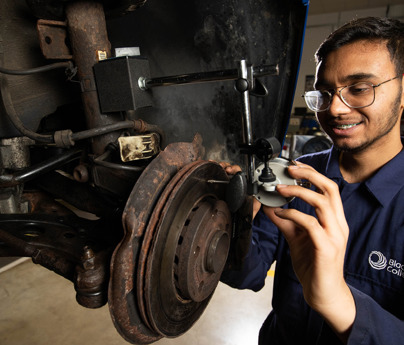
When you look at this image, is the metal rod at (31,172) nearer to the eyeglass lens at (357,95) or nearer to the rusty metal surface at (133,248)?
the rusty metal surface at (133,248)

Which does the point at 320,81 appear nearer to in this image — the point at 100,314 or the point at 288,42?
the point at 288,42

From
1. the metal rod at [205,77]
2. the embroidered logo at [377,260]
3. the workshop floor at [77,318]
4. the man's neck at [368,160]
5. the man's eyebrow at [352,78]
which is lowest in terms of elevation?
the workshop floor at [77,318]

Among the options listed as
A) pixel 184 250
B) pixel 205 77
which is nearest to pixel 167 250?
pixel 184 250

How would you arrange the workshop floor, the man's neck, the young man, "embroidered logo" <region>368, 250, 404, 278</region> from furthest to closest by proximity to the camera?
the workshop floor < the man's neck < "embroidered logo" <region>368, 250, 404, 278</region> < the young man

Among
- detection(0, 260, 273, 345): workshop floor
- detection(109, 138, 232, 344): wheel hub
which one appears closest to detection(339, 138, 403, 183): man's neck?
detection(109, 138, 232, 344): wheel hub

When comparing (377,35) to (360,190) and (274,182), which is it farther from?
(274,182)

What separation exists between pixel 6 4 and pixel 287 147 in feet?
10.3

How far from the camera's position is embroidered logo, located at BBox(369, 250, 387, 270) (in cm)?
75

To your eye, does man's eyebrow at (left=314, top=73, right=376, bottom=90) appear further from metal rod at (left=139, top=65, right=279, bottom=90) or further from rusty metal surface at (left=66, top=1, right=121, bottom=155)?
rusty metal surface at (left=66, top=1, right=121, bottom=155)

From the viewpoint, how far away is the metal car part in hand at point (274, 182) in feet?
1.92

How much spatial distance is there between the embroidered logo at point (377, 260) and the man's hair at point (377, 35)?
1.52ft

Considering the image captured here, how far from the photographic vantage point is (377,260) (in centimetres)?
76

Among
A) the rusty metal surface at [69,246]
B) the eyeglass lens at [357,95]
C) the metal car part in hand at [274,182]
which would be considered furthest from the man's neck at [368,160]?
the rusty metal surface at [69,246]

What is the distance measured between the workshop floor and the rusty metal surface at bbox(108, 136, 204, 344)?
102cm
